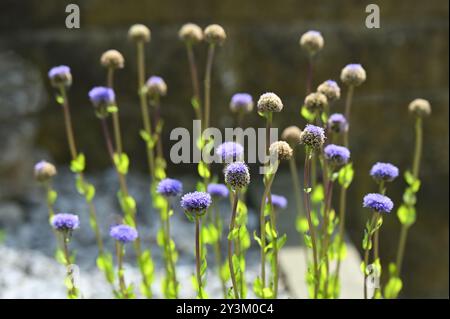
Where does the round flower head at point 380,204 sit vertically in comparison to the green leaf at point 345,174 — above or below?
below

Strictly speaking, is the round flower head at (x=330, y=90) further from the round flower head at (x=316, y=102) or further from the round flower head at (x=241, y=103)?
the round flower head at (x=241, y=103)

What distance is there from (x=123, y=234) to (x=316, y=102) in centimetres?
48

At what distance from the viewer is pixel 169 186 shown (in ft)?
5.04

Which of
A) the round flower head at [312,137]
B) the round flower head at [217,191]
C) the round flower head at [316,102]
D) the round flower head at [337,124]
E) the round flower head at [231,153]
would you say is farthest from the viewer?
the round flower head at [217,191]

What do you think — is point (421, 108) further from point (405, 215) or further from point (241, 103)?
point (241, 103)

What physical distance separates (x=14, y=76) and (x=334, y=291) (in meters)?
1.60

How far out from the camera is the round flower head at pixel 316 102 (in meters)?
1.50

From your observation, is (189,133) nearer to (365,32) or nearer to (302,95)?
(302,95)

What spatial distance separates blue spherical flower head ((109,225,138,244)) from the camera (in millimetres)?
1514

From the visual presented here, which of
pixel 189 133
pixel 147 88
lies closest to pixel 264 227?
pixel 147 88

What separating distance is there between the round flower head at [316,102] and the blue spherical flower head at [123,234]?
44cm

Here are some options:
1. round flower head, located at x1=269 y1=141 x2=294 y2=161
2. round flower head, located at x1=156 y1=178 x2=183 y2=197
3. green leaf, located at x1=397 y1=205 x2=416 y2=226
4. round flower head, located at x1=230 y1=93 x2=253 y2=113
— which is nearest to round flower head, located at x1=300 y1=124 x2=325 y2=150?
round flower head, located at x1=269 y1=141 x2=294 y2=161

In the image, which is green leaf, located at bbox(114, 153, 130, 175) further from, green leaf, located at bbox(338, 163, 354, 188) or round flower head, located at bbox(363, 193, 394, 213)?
round flower head, located at bbox(363, 193, 394, 213)

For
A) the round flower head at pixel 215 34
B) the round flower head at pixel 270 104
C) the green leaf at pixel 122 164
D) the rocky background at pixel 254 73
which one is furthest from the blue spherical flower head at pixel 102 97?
the rocky background at pixel 254 73
